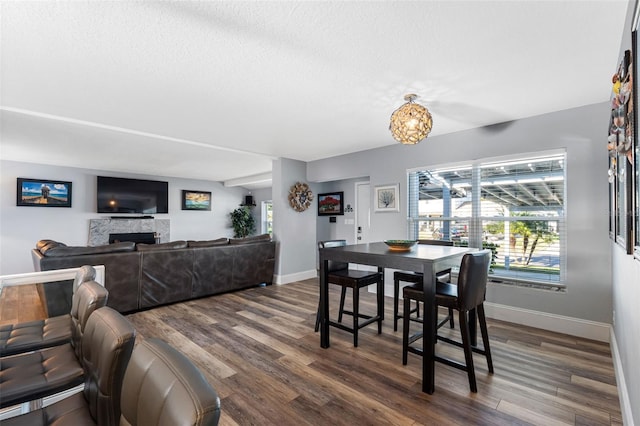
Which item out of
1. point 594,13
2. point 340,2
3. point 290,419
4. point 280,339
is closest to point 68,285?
point 280,339

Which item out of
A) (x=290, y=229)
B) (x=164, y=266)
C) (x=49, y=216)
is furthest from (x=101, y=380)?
(x=49, y=216)

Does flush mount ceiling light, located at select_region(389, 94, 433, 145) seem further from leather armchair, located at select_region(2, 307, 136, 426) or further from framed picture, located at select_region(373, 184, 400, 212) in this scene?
leather armchair, located at select_region(2, 307, 136, 426)

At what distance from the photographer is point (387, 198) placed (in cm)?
469

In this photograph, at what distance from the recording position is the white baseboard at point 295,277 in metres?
5.44

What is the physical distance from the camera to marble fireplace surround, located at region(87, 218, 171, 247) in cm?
702

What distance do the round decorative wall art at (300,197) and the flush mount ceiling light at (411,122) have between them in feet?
10.9

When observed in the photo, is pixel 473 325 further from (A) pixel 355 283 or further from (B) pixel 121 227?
(B) pixel 121 227

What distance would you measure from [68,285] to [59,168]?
5.63 meters

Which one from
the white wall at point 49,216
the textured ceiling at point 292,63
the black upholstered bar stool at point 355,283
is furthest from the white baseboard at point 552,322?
the white wall at point 49,216

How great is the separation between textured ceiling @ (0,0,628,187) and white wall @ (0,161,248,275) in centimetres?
323

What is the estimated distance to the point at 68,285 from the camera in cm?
264

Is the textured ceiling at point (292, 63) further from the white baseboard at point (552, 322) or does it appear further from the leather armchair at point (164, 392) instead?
the white baseboard at point (552, 322)

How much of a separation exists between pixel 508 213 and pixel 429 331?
2.28 m

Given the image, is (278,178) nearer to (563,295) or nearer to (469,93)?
(469,93)
